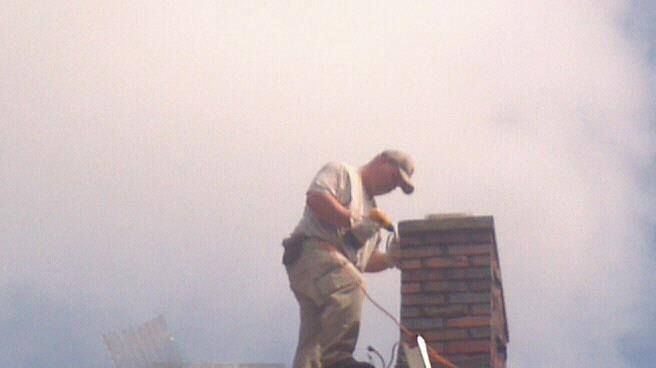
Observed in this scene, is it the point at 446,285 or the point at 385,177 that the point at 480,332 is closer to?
the point at 446,285

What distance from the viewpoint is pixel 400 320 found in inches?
301

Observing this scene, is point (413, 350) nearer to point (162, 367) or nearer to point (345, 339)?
point (345, 339)

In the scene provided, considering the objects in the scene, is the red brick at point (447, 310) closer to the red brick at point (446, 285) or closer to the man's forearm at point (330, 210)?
the red brick at point (446, 285)

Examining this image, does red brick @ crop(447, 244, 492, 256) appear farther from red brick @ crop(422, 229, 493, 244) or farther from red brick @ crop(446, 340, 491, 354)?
red brick @ crop(446, 340, 491, 354)

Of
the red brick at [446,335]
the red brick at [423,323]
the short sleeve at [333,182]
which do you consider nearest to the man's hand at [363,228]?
the short sleeve at [333,182]

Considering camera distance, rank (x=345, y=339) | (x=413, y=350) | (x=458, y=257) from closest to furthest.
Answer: (x=413, y=350) < (x=345, y=339) < (x=458, y=257)

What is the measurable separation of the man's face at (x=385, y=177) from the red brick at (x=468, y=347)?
951 mm

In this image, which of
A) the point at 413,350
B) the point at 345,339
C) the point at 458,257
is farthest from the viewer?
the point at 458,257

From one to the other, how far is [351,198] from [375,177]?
0.25 m

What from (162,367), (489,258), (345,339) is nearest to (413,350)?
(345,339)

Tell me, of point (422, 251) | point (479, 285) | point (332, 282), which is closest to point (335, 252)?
point (332, 282)

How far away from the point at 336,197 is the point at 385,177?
0.36 meters

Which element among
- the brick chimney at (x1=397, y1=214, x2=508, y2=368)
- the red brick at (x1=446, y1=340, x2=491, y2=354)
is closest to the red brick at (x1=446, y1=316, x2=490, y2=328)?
the brick chimney at (x1=397, y1=214, x2=508, y2=368)

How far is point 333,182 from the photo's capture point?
751cm
